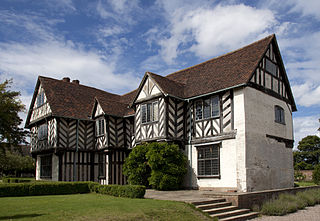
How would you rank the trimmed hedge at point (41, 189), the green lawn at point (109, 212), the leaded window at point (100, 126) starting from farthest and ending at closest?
the leaded window at point (100, 126) → the trimmed hedge at point (41, 189) → the green lawn at point (109, 212)

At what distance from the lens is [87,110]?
2755cm

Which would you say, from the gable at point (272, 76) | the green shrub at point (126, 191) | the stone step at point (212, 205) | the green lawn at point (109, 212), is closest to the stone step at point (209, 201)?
the stone step at point (212, 205)

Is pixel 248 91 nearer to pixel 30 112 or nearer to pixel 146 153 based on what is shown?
pixel 146 153

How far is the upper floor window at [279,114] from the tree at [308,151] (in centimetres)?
3502

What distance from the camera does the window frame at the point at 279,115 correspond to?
21.1 meters

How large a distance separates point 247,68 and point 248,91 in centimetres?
170

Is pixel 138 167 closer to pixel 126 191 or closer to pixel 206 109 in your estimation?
pixel 126 191

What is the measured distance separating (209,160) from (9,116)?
16962 mm

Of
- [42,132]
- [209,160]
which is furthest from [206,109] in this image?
[42,132]

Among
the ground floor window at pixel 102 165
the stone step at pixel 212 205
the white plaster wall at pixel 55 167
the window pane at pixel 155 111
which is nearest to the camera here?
the stone step at pixel 212 205

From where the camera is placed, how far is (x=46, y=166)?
27.1m

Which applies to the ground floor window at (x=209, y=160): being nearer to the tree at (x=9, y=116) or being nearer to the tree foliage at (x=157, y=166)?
the tree foliage at (x=157, y=166)

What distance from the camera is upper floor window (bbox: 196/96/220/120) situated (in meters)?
19.4

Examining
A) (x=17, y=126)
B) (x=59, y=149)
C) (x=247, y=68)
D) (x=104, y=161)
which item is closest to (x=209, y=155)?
(x=247, y=68)
